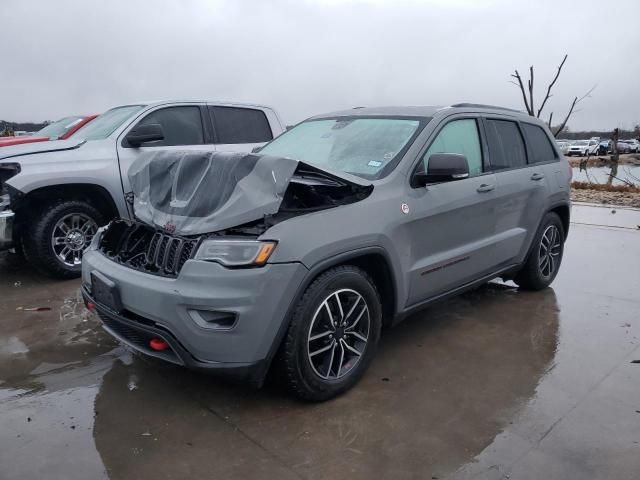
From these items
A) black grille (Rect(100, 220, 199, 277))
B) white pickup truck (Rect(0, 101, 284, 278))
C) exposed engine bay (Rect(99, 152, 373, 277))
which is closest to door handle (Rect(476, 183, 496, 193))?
exposed engine bay (Rect(99, 152, 373, 277))

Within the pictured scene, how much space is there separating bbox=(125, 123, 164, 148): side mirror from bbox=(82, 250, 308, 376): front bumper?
3052 mm

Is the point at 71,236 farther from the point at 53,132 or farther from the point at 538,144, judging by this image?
the point at 538,144

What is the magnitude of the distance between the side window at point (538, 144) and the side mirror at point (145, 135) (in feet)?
11.5

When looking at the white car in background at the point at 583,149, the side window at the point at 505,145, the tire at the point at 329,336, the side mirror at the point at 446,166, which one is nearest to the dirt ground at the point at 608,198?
the side window at the point at 505,145

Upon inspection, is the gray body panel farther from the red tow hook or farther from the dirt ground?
the dirt ground

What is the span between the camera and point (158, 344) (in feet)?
9.34

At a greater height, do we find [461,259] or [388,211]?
[388,211]

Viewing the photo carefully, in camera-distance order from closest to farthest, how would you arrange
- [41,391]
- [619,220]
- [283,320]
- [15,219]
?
[283,320], [41,391], [15,219], [619,220]

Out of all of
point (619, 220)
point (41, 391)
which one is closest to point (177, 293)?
point (41, 391)

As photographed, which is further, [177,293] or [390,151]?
[390,151]

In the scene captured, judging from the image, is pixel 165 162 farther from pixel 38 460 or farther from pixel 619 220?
pixel 619 220

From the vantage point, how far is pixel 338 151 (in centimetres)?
387

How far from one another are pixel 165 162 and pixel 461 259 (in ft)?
7.01

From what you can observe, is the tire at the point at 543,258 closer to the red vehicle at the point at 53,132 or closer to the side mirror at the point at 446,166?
the side mirror at the point at 446,166
